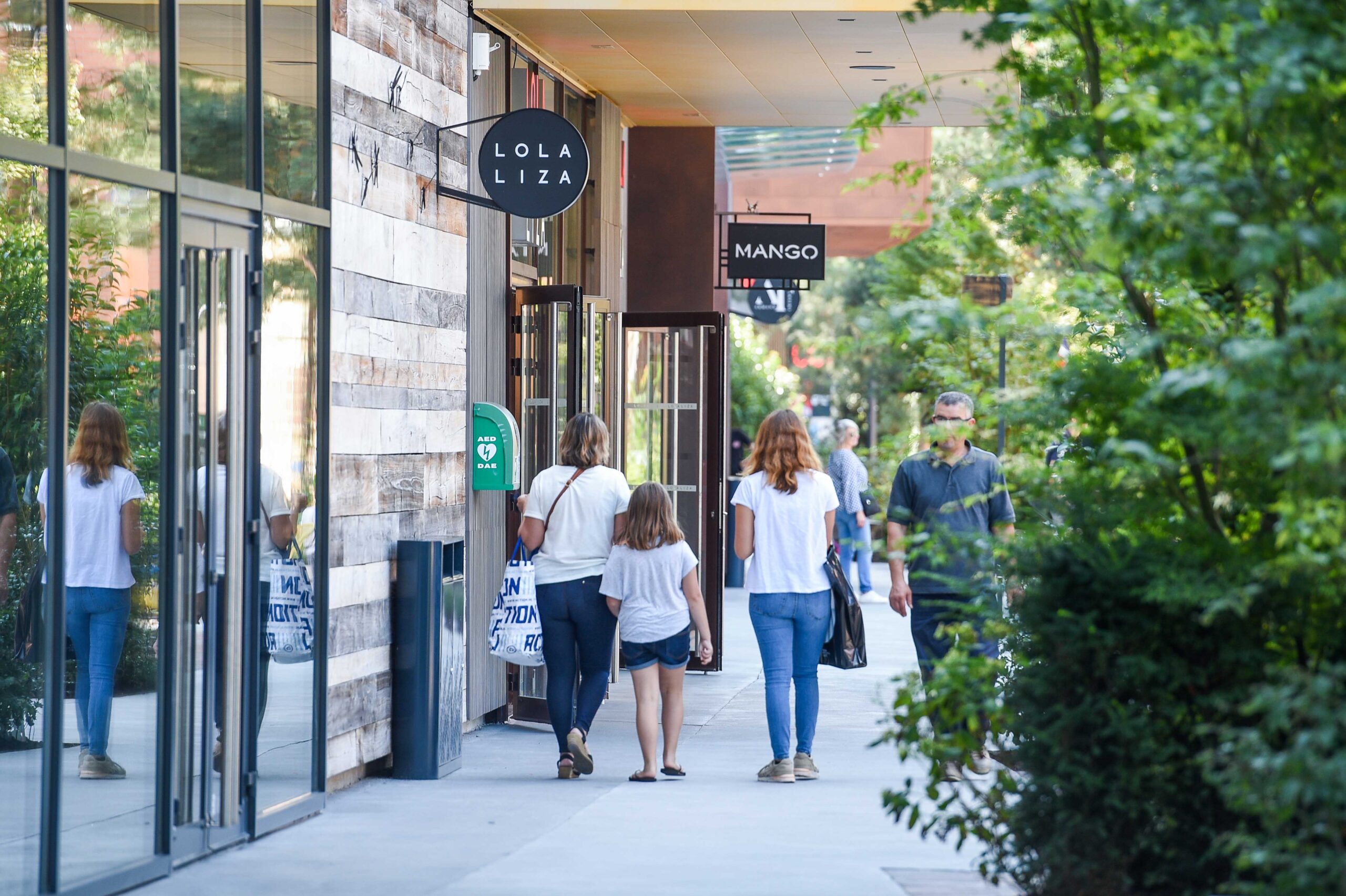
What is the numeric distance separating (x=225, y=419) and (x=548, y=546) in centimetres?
208

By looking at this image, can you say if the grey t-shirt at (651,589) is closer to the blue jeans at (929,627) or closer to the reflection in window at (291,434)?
the blue jeans at (929,627)

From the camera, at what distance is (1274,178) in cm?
347

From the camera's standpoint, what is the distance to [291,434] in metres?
6.71

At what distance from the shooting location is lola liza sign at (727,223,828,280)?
13.7 metres

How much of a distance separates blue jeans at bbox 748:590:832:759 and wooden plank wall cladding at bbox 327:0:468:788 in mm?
1749

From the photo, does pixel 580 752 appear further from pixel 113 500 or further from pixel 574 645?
pixel 113 500

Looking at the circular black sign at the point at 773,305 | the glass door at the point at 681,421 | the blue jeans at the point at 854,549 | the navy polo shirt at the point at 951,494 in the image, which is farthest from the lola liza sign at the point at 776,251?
the navy polo shirt at the point at 951,494

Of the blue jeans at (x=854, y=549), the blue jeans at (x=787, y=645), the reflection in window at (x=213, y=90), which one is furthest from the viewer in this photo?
the blue jeans at (x=854, y=549)

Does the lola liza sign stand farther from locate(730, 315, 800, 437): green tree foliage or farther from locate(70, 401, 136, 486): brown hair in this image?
locate(730, 315, 800, 437): green tree foliage

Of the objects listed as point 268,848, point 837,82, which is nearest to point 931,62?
point 837,82

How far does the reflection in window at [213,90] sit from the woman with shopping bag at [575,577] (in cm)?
226

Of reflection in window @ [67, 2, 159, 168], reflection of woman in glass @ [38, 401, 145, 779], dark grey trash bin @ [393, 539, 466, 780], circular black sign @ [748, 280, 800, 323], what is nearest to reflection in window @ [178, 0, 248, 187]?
reflection in window @ [67, 2, 159, 168]

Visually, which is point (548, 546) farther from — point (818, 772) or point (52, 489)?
point (52, 489)

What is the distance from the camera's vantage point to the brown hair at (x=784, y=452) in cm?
772
